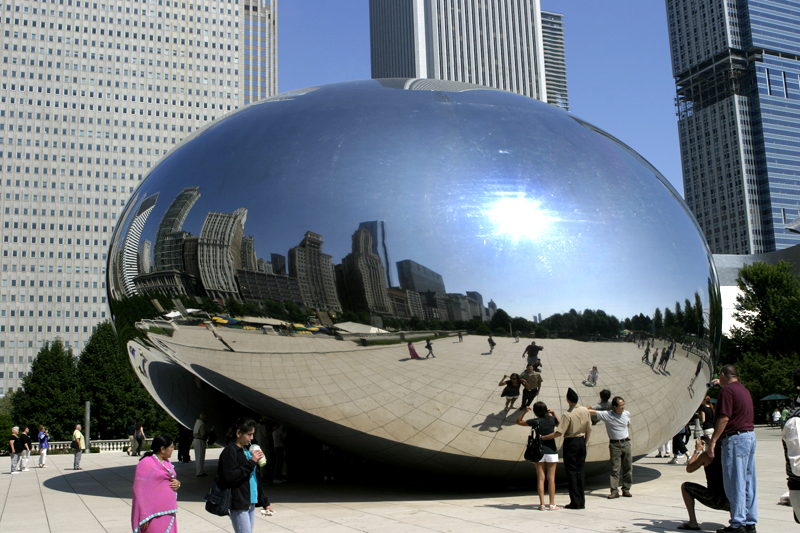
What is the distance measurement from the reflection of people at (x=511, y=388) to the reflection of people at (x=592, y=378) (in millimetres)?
869

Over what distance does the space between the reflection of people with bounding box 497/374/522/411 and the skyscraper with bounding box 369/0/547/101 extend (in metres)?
150

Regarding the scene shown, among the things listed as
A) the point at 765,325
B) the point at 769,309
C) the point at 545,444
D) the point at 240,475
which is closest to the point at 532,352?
the point at 545,444

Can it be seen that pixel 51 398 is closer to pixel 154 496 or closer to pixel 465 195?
pixel 465 195

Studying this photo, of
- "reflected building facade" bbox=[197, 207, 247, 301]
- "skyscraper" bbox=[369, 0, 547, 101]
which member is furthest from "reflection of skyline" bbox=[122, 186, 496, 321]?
"skyscraper" bbox=[369, 0, 547, 101]

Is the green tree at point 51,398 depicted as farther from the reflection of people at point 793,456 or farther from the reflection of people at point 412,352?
the reflection of people at point 793,456

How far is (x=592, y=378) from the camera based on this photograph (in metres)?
8.12

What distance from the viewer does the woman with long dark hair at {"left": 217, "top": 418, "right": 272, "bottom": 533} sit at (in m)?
5.36

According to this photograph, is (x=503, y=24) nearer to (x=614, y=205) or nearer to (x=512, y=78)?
(x=512, y=78)

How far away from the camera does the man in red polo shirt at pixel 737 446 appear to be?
6145mm

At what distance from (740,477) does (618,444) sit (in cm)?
252

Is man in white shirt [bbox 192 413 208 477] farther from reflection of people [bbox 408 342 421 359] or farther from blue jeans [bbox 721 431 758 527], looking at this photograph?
blue jeans [bbox 721 431 758 527]

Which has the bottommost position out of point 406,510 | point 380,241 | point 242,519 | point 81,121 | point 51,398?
point 51,398

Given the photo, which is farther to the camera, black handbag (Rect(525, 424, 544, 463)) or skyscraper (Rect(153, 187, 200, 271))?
skyscraper (Rect(153, 187, 200, 271))

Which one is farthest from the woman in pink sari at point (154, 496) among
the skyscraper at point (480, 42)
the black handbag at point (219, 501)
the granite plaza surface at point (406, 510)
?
the skyscraper at point (480, 42)
